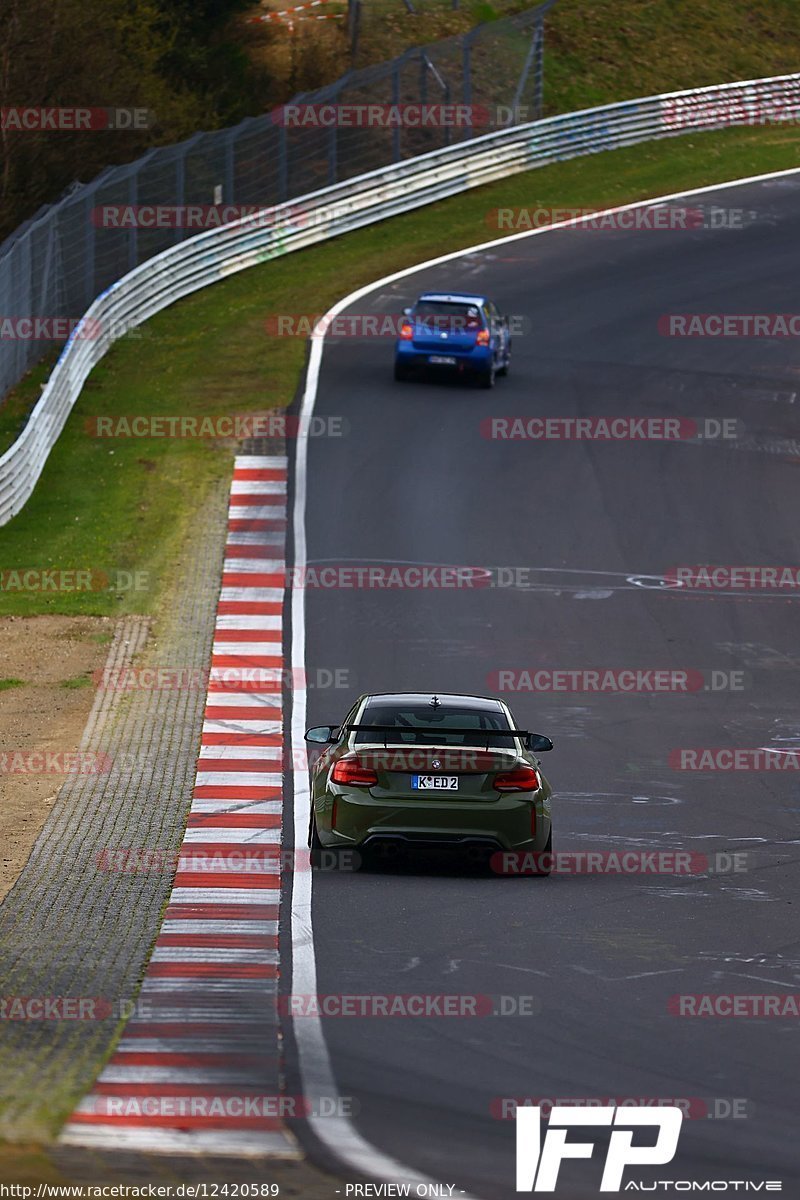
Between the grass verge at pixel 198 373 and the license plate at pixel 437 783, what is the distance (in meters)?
10.8

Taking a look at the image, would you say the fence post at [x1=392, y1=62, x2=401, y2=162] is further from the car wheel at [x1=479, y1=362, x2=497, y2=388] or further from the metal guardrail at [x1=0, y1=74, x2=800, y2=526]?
the car wheel at [x1=479, y1=362, x2=497, y2=388]

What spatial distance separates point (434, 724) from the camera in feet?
45.4

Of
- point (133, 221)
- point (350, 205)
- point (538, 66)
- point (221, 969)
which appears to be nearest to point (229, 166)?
point (350, 205)

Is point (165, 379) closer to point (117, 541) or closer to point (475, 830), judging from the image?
point (117, 541)

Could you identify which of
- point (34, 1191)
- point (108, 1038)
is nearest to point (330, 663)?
point (108, 1038)

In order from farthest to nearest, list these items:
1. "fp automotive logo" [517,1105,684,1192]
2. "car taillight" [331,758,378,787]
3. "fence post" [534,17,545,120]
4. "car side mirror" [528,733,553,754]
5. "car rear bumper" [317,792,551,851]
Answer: "fence post" [534,17,545,120] → "car side mirror" [528,733,553,754] → "car taillight" [331,758,378,787] → "car rear bumper" [317,792,551,851] → "fp automotive logo" [517,1105,684,1192]

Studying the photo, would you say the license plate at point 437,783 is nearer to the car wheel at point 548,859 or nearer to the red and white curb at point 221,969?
the car wheel at point 548,859

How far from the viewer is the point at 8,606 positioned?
23.5 m

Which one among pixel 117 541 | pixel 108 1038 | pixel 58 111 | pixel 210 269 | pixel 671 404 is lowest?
pixel 108 1038

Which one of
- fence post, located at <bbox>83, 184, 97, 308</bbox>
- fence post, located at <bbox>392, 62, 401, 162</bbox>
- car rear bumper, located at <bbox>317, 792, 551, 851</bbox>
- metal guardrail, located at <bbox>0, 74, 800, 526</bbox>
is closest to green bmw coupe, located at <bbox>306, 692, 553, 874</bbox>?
car rear bumper, located at <bbox>317, 792, 551, 851</bbox>

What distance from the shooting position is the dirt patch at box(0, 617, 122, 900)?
15.1m

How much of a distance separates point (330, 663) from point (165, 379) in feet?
48.3

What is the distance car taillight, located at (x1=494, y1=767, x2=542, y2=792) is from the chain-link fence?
61.1 ft

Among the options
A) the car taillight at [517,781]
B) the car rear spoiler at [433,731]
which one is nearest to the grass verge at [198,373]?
the car rear spoiler at [433,731]
